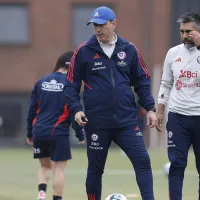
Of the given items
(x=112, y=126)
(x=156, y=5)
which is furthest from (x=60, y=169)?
(x=156, y=5)

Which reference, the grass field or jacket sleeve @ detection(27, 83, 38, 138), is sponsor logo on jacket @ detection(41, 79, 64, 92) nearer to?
jacket sleeve @ detection(27, 83, 38, 138)

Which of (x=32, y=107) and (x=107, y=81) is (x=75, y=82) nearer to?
(x=107, y=81)

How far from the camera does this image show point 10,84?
1441 inches

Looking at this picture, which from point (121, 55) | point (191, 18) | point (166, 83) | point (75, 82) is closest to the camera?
point (121, 55)

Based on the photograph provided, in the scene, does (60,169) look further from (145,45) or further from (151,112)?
(145,45)

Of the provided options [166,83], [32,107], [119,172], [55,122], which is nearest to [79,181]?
[119,172]

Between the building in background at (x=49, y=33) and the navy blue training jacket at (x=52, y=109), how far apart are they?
80.8ft

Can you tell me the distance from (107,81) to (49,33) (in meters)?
27.1

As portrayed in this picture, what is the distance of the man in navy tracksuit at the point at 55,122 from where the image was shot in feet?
36.7

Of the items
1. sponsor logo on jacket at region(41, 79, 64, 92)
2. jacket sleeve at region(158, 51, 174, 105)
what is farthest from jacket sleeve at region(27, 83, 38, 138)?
jacket sleeve at region(158, 51, 174, 105)

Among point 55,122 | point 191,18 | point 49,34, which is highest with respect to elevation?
point 191,18

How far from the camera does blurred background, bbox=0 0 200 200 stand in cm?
3584

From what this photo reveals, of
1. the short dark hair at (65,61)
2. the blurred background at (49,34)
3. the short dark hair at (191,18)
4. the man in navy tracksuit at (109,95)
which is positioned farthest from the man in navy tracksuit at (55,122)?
the blurred background at (49,34)

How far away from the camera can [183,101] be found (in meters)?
9.74
